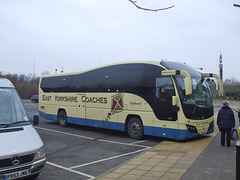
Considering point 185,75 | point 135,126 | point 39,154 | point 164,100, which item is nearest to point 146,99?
point 164,100

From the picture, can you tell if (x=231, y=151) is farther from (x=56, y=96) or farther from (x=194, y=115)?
(x=56, y=96)

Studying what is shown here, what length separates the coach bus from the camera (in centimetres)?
1041

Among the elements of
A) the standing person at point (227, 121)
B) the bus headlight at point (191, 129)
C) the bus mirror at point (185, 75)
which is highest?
the bus mirror at point (185, 75)

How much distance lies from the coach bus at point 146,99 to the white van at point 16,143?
18.4ft

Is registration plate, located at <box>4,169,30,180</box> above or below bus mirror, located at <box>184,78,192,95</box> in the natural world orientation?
below

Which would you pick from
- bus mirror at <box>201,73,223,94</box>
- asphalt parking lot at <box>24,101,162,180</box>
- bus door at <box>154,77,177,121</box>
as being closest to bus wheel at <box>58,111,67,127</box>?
asphalt parking lot at <box>24,101,162,180</box>

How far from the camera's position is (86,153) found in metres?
9.25

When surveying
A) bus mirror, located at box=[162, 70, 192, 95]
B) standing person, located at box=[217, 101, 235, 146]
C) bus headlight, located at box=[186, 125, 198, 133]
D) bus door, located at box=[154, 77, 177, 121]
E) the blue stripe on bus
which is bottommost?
the blue stripe on bus

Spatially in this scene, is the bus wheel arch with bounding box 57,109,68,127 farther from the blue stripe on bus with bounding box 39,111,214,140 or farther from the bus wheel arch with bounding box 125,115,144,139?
the bus wheel arch with bounding box 125,115,144,139

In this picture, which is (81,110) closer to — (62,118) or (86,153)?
(62,118)

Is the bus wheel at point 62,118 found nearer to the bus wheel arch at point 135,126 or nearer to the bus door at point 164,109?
the bus wheel arch at point 135,126

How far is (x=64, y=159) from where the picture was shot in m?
8.45

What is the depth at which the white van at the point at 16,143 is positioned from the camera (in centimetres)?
518

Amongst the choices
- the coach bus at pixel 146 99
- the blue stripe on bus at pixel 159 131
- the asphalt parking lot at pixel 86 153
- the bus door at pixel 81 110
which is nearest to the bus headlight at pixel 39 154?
the asphalt parking lot at pixel 86 153
